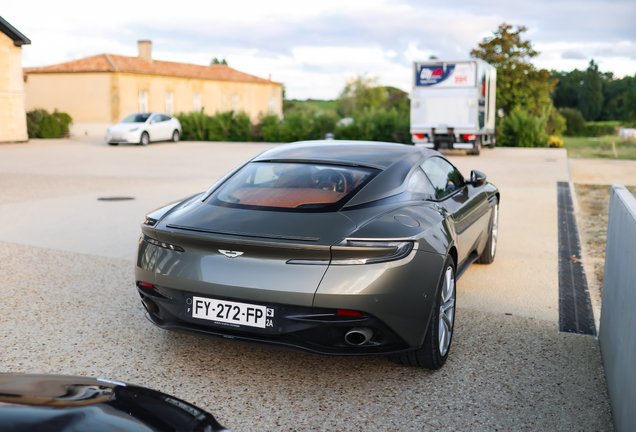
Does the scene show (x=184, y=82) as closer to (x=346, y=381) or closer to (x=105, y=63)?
(x=105, y=63)

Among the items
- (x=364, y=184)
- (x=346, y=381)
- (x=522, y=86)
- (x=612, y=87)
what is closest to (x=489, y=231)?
(x=364, y=184)

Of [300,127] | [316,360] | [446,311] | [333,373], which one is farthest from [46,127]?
[446,311]

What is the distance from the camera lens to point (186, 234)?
10.8 feet

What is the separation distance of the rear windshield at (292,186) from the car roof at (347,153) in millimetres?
93

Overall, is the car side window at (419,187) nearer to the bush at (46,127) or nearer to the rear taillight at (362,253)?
the rear taillight at (362,253)

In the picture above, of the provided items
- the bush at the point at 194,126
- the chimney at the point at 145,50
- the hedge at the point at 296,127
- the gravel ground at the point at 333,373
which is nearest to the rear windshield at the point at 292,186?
the gravel ground at the point at 333,373

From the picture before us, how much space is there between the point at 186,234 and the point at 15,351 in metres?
1.51

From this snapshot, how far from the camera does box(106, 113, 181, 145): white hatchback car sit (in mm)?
26903

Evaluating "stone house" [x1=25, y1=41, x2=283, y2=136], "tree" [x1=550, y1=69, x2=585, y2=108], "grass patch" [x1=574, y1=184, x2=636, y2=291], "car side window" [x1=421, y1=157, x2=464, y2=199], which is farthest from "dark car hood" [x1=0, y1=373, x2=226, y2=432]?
"tree" [x1=550, y1=69, x2=585, y2=108]

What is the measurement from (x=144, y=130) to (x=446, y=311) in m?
25.9

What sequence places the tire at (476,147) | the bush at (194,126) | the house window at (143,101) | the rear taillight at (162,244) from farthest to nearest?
the house window at (143,101) → the bush at (194,126) → the tire at (476,147) → the rear taillight at (162,244)

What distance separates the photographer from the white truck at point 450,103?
20406 mm

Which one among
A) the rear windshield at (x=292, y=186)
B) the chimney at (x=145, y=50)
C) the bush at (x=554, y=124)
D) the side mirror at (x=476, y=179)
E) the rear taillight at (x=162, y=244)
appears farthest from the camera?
the chimney at (x=145, y=50)

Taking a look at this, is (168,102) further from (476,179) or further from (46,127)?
(476,179)
